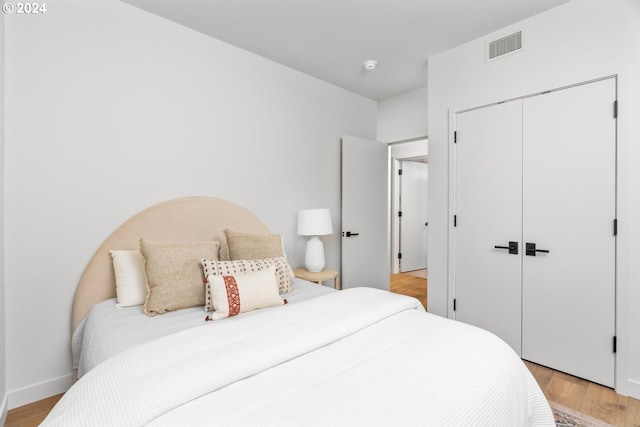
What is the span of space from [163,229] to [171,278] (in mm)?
617

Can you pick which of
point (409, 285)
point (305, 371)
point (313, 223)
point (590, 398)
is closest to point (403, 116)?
point (313, 223)

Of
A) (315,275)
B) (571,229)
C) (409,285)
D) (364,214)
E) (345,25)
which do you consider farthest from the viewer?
(409,285)

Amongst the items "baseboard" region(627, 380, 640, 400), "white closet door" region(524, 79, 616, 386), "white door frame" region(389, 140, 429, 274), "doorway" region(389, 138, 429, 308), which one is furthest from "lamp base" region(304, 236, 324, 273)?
"white door frame" region(389, 140, 429, 274)

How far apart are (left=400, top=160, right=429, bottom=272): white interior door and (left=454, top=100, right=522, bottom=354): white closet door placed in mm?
2947

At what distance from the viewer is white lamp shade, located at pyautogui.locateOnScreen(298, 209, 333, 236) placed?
3.04 meters

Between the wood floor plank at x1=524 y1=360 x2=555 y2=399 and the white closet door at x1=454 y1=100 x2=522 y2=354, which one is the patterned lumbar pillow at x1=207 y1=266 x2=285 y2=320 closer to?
the white closet door at x1=454 y1=100 x2=522 y2=354

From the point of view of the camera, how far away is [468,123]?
279 cm

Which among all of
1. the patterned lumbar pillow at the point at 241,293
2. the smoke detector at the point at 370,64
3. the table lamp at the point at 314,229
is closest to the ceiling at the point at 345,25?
the smoke detector at the point at 370,64

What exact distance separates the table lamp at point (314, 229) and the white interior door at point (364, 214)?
1.88ft

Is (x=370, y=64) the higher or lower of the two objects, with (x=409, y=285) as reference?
higher

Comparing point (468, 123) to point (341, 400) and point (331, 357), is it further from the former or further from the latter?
point (341, 400)

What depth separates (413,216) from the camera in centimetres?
600

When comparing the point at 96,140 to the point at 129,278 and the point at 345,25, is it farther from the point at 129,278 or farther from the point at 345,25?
the point at 345,25

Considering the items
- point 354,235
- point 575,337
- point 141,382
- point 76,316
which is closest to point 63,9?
point 76,316
